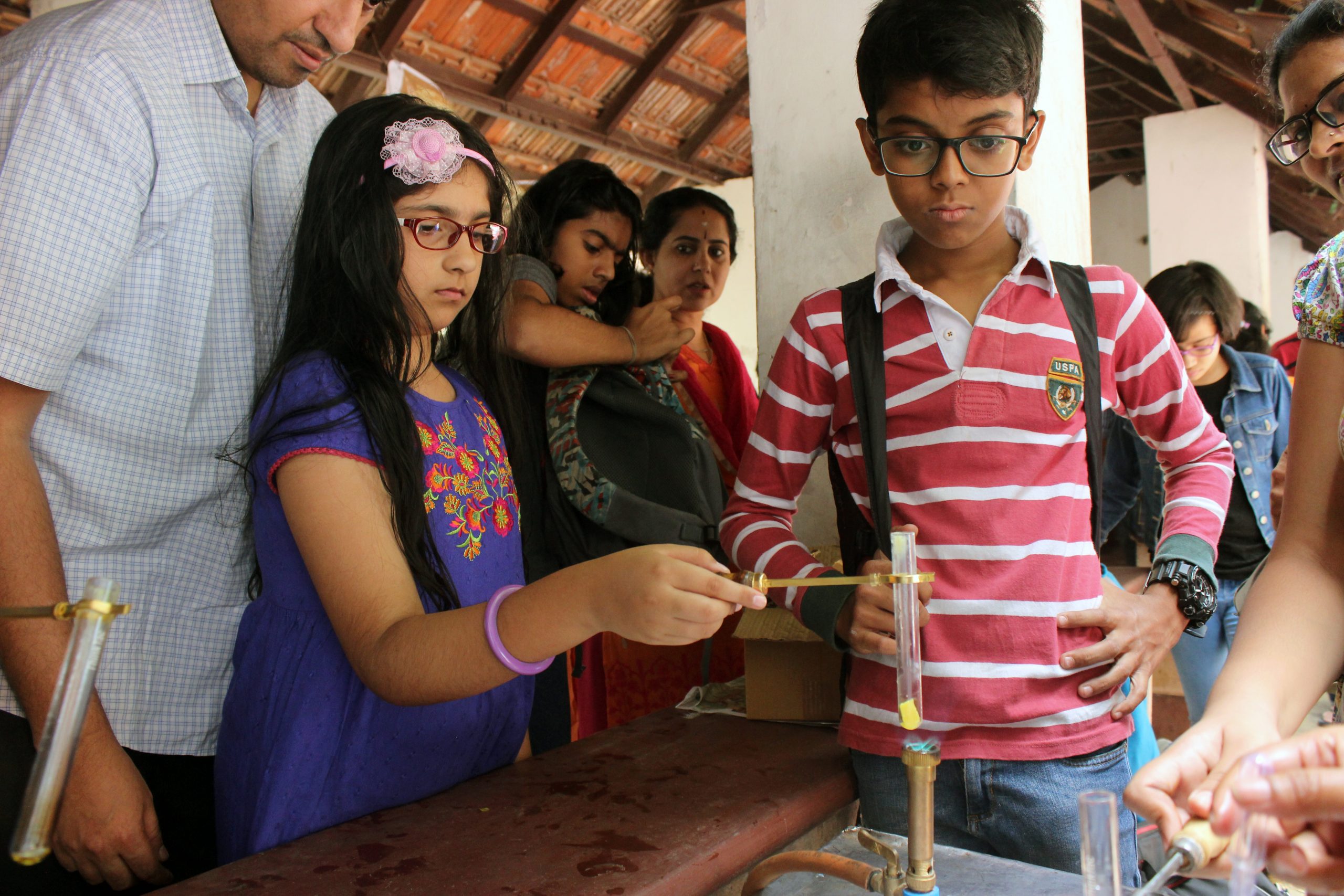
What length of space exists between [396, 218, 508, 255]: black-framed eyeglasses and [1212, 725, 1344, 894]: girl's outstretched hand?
123 centimetres

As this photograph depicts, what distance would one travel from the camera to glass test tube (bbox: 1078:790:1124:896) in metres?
0.74

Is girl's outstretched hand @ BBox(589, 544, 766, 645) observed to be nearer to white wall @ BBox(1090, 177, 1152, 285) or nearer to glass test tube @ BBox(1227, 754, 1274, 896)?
glass test tube @ BBox(1227, 754, 1274, 896)

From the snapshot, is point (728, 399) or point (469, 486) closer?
point (469, 486)

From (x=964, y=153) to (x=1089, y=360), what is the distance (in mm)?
373

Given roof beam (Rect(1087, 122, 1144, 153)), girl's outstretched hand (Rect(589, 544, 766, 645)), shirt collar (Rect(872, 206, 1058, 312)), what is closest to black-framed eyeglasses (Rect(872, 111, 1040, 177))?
shirt collar (Rect(872, 206, 1058, 312))

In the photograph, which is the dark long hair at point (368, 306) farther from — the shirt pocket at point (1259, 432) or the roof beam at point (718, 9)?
the roof beam at point (718, 9)

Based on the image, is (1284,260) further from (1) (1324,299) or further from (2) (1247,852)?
(2) (1247,852)

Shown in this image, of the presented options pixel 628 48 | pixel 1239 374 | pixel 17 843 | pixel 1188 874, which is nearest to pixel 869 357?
pixel 1188 874

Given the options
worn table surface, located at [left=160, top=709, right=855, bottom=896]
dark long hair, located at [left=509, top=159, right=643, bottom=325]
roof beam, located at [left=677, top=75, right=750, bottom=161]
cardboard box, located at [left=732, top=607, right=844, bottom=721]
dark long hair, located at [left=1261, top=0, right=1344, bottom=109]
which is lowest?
worn table surface, located at [left=160, top=709, right=855, bottom=896]

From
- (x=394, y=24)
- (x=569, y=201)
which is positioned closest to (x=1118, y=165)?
(x=394, y=24)

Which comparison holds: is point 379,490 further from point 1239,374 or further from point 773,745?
point 1239,374

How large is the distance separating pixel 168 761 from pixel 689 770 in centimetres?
84

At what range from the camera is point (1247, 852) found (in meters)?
0.68

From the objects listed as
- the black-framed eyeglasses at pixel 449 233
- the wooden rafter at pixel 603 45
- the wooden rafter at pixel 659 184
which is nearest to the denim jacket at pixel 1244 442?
the black-framed eyeglasses at pixel 449 233
